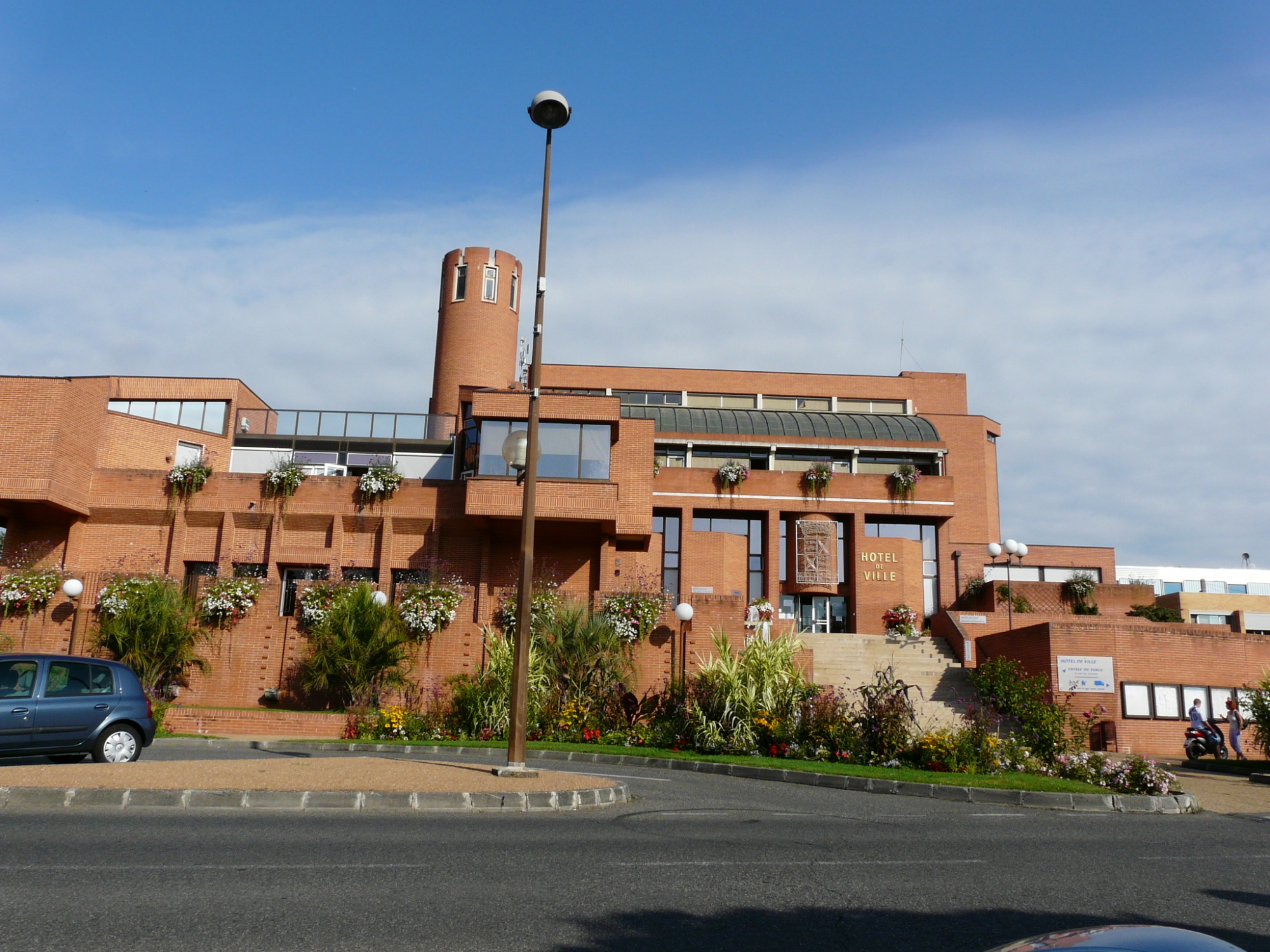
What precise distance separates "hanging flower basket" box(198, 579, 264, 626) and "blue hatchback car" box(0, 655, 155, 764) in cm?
1122

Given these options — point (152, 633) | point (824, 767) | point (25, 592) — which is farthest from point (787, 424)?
point (25, 592)

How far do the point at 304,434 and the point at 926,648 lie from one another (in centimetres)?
2219

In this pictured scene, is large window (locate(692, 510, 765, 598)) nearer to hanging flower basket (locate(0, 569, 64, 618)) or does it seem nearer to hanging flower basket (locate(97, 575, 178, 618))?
hanging flower basket (locate(97, 575, 178, 618))

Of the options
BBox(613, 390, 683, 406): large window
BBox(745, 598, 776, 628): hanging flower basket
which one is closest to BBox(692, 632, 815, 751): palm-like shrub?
BBox(745, 598, 776, 628): hanging flower basket

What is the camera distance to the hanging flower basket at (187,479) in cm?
2906

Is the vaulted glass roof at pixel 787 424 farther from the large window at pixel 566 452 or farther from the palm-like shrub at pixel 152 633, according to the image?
Answer: the palm-like shrub at pixel 152 633

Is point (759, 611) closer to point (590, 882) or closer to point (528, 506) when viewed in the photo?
point (528, 506)

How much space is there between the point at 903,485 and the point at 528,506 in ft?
95.1

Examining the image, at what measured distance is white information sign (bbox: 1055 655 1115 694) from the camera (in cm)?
2555

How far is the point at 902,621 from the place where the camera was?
36.8 metres

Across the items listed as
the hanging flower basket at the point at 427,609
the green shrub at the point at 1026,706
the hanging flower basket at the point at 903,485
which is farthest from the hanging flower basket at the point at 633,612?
the hanging flower basket at the point at 903,485

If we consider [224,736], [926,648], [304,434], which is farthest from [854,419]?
[224,736]

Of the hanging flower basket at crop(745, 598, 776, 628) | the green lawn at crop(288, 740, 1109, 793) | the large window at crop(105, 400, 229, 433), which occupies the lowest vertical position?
the green lawn at crop(288, 740, 1109, 793)

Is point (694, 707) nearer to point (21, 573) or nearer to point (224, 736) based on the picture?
point (224, 736)
